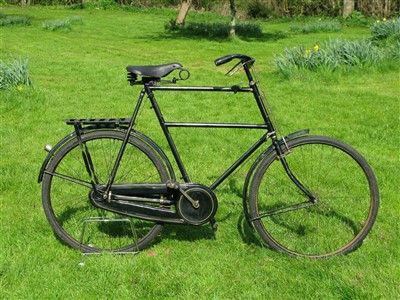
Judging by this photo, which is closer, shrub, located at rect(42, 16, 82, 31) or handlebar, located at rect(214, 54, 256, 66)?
handlebar, located at rect(214, 54, 256, 66)

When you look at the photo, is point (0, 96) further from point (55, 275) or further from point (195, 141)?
point (55, 275)

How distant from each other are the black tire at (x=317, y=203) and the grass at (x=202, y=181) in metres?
0.18

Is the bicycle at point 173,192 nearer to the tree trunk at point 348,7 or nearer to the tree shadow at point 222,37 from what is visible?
the tree shadow at point 222,37

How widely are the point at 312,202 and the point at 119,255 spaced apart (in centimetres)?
155

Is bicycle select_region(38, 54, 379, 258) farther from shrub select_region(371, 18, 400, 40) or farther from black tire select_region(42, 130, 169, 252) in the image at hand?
shrub select_region(371, 18, 400, 40)

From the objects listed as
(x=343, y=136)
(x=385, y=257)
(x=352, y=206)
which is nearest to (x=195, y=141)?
(x=343, y=136)

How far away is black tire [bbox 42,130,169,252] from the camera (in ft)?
11.3

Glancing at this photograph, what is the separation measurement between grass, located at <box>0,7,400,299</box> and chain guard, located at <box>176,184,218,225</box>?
0.32 metres

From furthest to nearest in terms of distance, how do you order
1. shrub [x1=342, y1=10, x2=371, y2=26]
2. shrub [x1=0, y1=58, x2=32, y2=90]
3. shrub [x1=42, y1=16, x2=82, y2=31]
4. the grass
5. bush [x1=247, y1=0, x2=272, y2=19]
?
bush [x1=247, y1=0, x2=272, y2=19] → shrub [x1=342, y1=10, x2=371, y2=26] → shrub [x1=42, y1=16, x2=82, y2=31] → shrub [x1=0, y1=58, x2=32, y2=90] → the grass

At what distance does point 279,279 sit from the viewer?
3.24 meters

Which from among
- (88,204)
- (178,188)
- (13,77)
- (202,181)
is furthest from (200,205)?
(13,77)

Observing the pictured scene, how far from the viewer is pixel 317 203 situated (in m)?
3.60

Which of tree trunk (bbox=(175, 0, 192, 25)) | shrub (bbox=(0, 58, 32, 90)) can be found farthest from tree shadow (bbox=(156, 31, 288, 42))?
shrub (bbox=(0, 58, 32, 90))

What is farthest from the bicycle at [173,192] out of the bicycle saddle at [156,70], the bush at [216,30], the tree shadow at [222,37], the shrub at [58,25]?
the shrub at [58,25]
